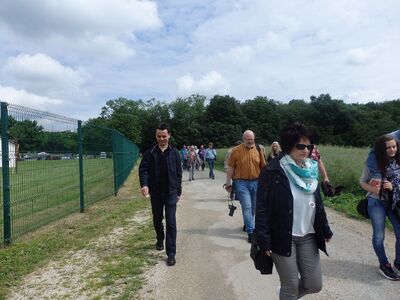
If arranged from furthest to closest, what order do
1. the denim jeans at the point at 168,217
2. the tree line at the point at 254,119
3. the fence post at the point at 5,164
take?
1. the tree line at the point at 254,119
2. the fence post at the point at 5,164
3. the denim jeans at the point at 168,217

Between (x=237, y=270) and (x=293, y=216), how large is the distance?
2.43 meters

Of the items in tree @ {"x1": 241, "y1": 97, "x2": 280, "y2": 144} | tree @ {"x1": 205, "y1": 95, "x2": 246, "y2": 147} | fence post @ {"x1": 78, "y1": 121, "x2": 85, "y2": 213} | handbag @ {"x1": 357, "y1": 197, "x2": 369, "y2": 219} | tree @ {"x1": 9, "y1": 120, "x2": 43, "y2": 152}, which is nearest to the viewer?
handbag @ {"x1": 357, "y1": 197, "x2": 369, "y2": 219}

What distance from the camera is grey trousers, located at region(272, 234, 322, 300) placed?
3533 mm

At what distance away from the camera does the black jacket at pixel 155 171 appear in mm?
6340

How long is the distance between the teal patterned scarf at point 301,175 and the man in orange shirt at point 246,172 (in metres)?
3.69

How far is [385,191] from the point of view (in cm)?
530

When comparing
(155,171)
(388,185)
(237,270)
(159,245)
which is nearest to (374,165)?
(388,185)

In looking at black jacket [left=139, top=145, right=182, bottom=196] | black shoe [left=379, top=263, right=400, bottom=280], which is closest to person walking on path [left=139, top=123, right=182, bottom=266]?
black jacket [left=139, top=145, right=182, bottom=196]

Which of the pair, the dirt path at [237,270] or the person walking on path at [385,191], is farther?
the person walking on path at [385,191]

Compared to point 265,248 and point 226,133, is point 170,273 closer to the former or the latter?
point 265,248

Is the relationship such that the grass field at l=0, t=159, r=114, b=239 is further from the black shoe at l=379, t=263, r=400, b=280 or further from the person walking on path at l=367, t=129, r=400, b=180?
the black shoe at l=379, t=263, r=400, b=280

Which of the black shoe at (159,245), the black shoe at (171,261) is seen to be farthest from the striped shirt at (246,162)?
the black shoe at (171,261)

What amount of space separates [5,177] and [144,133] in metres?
90.0

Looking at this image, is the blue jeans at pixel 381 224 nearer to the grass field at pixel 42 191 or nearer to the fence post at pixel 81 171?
the grass field at pixel 42 191
